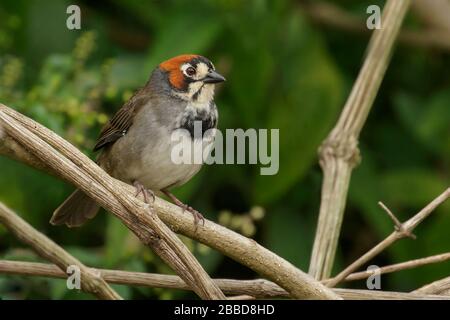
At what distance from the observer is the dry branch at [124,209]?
273 cm

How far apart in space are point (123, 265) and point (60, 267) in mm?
996

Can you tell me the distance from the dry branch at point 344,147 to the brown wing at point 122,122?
802 millimetres

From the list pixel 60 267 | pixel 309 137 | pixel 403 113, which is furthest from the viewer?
pixel 403 113

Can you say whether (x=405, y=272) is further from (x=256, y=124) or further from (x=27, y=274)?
(x=27, y=274)

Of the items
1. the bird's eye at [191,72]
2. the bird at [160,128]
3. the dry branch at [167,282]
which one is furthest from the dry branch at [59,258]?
the bird's eye at [191,72]

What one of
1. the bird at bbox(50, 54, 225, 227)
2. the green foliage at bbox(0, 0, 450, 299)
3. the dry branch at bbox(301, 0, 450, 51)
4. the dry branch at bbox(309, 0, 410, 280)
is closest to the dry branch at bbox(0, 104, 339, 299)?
the dry branch at bbox(309, 0, 410, 280)

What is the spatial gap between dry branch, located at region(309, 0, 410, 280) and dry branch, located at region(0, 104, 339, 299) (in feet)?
1.55

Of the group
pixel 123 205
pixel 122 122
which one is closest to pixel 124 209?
pixel 123 205

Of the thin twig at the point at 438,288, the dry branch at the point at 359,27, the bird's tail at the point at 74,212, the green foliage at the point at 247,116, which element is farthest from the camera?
the dry branch at the point at 359,27

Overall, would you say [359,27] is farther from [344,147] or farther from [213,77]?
[344,147]

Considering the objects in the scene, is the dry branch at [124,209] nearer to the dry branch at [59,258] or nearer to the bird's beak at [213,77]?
the dry branch at [59,258]
